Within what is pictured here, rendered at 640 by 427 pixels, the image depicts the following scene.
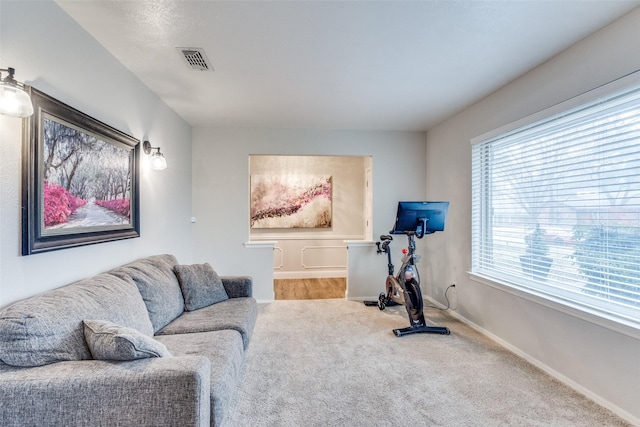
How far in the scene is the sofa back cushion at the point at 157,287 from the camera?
230 centimetres

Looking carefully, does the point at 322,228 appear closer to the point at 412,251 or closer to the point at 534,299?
the point at 412,251

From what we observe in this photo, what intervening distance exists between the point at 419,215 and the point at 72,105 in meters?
3.20

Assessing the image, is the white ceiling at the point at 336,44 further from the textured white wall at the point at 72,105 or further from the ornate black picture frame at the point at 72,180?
the ornate black picture frame at the point at 72,180

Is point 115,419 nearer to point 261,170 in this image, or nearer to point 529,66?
point 529,66

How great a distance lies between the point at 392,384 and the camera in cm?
232

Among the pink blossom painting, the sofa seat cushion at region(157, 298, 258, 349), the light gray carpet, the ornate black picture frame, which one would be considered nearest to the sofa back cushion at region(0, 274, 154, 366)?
the ornate black picture frame

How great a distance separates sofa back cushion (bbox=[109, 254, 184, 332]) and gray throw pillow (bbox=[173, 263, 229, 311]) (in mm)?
53

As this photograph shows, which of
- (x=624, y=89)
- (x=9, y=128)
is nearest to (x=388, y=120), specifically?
(x=624, y=89)

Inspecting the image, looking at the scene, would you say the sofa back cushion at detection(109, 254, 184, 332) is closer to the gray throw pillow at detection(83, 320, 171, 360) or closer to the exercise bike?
the gray throw pillow at detection(83, 320, 171, 360)

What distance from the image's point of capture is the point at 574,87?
2.29 meters

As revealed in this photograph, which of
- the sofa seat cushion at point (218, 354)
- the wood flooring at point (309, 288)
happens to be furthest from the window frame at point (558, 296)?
the sofa seat cushion at point (218, 354)

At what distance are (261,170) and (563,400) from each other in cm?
548

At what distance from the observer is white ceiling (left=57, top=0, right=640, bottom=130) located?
1874 mm

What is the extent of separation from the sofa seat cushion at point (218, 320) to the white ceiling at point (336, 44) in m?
2.10
